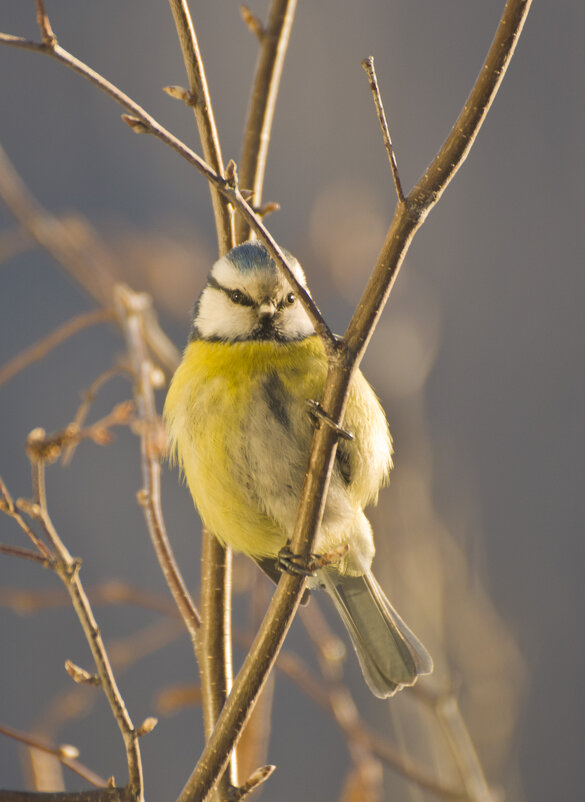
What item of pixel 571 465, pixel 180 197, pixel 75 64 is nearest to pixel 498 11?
pixel 180 197

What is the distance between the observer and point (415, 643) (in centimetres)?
211

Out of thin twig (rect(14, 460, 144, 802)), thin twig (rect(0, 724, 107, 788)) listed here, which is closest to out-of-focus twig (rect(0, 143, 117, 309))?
thin twig (rect(14, 460, 144, 802))

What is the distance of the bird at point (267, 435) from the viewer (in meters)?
1.92

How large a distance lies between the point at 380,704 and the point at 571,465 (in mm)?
2187

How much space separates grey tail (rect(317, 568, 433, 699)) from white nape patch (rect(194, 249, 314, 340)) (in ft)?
2.01

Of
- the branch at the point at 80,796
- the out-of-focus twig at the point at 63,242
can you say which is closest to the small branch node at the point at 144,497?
the branch at the point at 80,796

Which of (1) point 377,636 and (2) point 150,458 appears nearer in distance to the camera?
(2) point 150,458

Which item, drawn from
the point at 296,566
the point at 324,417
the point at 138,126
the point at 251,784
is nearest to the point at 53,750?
the point at 251,784

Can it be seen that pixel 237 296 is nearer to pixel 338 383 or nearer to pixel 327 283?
pixel 338 383

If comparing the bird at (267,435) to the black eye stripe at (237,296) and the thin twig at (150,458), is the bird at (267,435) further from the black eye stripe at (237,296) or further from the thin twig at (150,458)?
the thin twig at (150,458)

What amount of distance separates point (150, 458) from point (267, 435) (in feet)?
1.06

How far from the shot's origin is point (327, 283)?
3.20 m

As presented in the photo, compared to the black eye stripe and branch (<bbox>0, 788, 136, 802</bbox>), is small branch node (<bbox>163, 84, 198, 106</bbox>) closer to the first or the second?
the black eye stripe

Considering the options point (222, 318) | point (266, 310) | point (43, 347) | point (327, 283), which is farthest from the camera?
point (327, 283)
